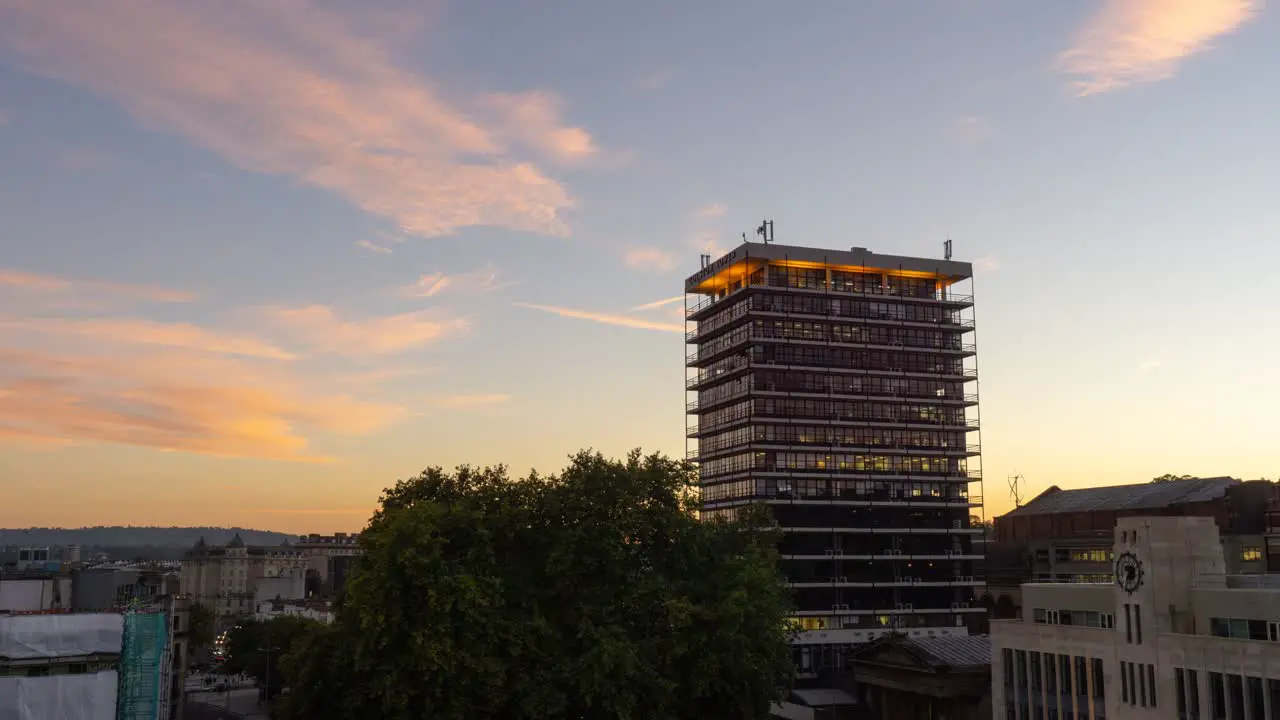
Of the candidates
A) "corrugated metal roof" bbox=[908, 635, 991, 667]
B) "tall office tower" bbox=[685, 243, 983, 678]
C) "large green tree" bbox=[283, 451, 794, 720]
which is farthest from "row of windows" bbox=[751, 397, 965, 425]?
"large green tree" bbox=[283, 451, 794, 720]

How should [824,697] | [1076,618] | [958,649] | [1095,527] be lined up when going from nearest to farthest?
[1076,618] < [958,649] < [824,697] < [1095,527]

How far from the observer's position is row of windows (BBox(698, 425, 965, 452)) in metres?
126

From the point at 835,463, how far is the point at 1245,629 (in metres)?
74.7

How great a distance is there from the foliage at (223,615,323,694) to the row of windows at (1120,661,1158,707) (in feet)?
402

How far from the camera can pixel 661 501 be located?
66375 millimetres

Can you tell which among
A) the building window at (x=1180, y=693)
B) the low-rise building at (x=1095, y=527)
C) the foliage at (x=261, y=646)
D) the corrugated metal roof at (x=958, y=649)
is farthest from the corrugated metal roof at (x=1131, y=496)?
the foliage at (x=261, y=646)

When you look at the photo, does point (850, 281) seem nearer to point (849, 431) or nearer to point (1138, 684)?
point (849, 431)

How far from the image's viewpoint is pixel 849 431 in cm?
12838

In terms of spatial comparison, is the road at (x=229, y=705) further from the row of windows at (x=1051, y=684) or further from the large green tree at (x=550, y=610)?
the row of windows at (x=1051, y=684)

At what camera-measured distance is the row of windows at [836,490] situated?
124 meters

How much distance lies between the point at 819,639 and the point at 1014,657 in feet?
179

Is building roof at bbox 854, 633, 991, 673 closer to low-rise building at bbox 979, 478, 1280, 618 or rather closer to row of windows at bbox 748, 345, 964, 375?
low-rise building at bbox 979, 478, 1280, 618

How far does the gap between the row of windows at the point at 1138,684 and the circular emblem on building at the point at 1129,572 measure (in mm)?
3915

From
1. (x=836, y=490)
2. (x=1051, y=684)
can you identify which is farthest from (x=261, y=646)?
(x=1051, y=684)
